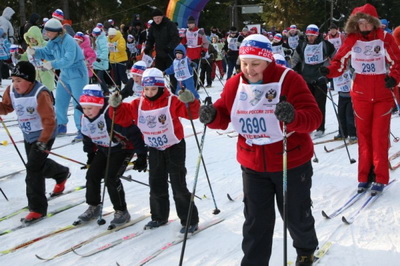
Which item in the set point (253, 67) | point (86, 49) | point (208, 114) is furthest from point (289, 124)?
point (86, 49)

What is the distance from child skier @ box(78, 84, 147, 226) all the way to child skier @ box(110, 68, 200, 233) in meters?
0.20

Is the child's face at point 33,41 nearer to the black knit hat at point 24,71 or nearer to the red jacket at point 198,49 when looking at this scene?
the black knit hat at point 24,71

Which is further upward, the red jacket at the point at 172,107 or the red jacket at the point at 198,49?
the red jacket at the point at 198,49

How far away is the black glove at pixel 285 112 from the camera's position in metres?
2.73

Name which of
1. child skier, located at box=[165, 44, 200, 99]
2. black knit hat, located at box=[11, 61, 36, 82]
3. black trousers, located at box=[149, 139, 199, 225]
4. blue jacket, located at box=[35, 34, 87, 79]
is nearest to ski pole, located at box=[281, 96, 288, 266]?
black trousers, located at box=[149, 139, 199, 225]

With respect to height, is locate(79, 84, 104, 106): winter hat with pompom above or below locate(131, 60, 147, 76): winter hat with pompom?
below

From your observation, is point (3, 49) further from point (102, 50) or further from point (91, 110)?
point (91, 110)

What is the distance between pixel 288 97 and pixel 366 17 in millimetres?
2403

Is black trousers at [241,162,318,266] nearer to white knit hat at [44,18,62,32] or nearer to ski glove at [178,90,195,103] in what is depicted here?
ski glove at [178,90,195,103]

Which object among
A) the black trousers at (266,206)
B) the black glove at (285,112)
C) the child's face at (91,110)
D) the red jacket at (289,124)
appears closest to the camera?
the black glove at (285,112)

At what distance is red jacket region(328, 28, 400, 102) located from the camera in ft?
16.2

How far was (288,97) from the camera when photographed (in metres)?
2.99

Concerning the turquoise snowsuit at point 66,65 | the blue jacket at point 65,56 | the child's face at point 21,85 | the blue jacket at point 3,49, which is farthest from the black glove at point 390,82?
the blue jacket at point 3,49

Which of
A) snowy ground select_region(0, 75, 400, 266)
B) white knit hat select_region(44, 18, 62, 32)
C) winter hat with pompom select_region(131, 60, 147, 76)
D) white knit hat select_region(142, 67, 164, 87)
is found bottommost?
snowy ground select_region(0, 75, 400, 266)
